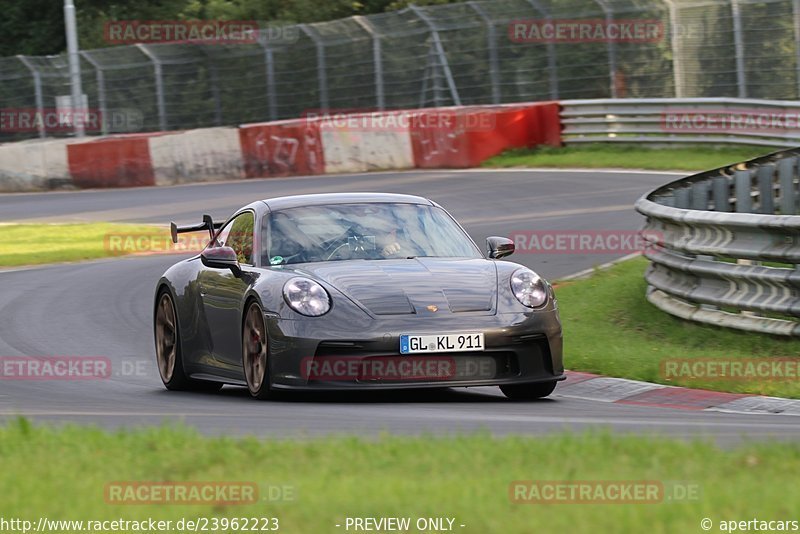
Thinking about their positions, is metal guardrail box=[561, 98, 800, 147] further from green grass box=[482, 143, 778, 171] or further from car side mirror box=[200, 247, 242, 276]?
car side mirror box=[200, 247, 242, 276]

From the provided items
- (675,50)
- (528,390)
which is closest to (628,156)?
(675,50)

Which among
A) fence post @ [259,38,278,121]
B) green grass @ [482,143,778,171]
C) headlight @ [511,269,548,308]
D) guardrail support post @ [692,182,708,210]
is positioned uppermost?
headlight @ [511,269,548,308]

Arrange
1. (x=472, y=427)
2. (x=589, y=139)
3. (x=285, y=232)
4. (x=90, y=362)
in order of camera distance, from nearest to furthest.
→ (x=472, y=427) < (x=285, y=232) < (x=90, y=362) < (x=589, y=139)

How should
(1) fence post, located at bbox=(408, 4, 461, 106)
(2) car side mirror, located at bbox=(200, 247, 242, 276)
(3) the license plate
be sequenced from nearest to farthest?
(3) the license plate, (2) car side mirror, located at bbox=(200, 247, 242, 276), (1) fence post, located at bbox=(408, 4, 461, 106)

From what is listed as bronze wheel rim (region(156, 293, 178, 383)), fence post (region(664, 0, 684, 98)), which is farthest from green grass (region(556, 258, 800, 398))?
fence post (region(664, 0, 684, 98))

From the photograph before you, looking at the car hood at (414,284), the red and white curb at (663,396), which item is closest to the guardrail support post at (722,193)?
the red and white curb at (663,396)

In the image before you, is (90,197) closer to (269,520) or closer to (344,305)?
(344,305)

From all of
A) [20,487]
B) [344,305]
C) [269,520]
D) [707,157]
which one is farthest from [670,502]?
[707,157]

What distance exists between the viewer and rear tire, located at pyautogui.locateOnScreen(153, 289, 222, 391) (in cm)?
1016

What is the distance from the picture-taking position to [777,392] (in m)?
8.83

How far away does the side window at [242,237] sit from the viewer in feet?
31.7

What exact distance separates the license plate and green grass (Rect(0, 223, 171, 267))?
11598mm

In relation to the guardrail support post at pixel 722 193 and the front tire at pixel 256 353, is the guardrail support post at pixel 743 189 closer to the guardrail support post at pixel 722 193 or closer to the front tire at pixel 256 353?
the guardrail support post at pixel 722 193

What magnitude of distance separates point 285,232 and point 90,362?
2.38m
